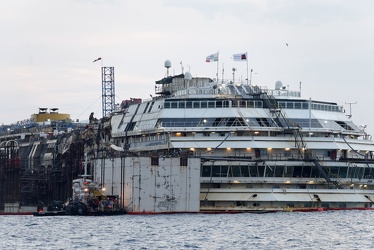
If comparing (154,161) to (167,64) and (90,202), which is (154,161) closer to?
(90,202)

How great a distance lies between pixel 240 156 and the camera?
149875 mm

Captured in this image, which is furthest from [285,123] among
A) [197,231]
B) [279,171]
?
[197,231]

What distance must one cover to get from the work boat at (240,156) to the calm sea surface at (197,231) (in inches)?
179

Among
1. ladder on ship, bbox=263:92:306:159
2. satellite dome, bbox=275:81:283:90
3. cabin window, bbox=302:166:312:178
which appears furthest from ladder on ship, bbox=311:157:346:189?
satellite dome, bbox=275:81:283:90

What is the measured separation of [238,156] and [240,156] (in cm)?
26

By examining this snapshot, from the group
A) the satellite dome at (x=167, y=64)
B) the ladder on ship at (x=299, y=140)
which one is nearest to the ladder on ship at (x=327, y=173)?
the ladder on ship at (x=299, y=140)

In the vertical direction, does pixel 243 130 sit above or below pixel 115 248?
above

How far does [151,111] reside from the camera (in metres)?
160

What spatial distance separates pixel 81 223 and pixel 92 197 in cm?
1708

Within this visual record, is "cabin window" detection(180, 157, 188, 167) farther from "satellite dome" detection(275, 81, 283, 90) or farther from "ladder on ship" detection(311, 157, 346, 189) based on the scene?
"satellite dome" detection(275, 81, 283, 90)

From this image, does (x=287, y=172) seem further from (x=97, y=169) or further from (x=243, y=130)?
(x=97, y=169)

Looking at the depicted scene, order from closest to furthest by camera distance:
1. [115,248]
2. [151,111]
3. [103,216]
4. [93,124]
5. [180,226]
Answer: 1. [115,248]
2. [180,226]
3. [103,216]
4. [151,111]
5. [93,124]

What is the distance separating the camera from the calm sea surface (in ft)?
342

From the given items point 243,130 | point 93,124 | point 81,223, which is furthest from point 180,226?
point 93,124
